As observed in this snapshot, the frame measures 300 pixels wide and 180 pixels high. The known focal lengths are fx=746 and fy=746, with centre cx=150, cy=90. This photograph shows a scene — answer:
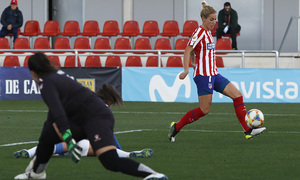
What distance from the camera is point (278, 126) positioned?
49.8ft

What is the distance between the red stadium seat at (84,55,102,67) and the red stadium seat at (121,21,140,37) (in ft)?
9.55

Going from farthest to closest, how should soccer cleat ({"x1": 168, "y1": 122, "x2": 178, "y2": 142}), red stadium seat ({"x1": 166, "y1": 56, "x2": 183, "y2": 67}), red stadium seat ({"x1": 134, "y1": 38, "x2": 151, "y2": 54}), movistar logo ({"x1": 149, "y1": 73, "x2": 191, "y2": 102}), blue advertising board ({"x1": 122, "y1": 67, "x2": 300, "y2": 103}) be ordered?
red stadium seat ({"x1": 134, "y1": 38, "x2": 151, "y2": 54})
red stadium seat ({"x1": 166, "y1": 56, "x2": 183, "y2": 67})
movistar logo ({"x1": 149, "y1": 73, "x2": 191, "y2": 102})
blue advertising board ({"x1": 122, "y1": 67, "x2": 300, "y2": 103})
soccer cleat ({"x1": 168, "y1": 122, "x2": 178, "y2": 142})

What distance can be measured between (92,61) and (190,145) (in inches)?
559

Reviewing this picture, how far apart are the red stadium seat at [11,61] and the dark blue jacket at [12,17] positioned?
1642mm

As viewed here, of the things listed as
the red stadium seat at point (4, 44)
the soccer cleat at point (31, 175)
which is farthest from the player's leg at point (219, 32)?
the soccer cleat at point (31, 175)

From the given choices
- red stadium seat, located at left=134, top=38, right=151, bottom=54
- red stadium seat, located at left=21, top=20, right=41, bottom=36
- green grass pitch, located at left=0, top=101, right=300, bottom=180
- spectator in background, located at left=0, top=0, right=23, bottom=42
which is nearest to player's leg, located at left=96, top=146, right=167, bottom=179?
green grass pitch, located at left=0, top=101, right=300, bottom=180

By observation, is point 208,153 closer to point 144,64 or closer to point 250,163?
point 250,163

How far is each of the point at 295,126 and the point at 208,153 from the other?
17.3 feet

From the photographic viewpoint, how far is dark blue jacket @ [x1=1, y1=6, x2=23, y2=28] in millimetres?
26969

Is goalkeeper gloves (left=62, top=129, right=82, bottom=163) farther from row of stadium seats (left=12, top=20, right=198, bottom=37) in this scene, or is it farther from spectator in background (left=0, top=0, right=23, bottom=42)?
row of stadium seats (left=12, top=20, right=198, bottom=37)

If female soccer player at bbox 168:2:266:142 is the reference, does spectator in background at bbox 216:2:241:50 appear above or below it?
above

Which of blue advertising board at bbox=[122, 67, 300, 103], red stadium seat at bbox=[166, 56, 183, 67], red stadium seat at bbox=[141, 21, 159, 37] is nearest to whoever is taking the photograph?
blue advertising board at bbox=[122, 67, 300, 103]

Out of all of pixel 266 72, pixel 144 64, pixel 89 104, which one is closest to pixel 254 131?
pixel 89 104

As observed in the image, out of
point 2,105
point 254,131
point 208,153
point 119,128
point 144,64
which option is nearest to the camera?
point 208,153
